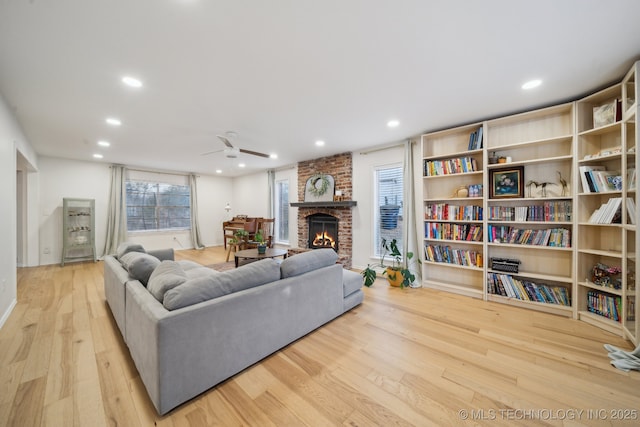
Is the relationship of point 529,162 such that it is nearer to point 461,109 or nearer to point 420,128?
point 461,109

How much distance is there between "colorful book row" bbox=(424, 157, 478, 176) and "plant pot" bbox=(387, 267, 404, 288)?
1.67 meters

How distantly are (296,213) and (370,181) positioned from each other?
89.6 inches

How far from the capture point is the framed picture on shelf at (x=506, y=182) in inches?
121

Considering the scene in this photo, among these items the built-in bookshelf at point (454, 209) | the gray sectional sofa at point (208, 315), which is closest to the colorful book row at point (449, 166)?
the built-in bookshelf at point (454, 209)

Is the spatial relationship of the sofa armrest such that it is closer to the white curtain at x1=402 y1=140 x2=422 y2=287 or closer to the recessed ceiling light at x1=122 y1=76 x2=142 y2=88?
the recessed ceiling light at x1=122 y1=76 x2=142 y2=88

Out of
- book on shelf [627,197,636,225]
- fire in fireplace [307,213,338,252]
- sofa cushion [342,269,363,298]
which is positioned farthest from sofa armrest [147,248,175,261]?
book on shelf [627,197,636,225]

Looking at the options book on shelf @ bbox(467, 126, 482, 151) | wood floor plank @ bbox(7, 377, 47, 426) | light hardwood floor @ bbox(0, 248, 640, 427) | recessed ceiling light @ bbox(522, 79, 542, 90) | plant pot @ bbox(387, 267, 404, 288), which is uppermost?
recessed ceiling light @ bbox(522, 79, 542, 90)

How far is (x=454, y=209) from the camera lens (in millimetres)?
3604

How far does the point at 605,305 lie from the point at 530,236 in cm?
92

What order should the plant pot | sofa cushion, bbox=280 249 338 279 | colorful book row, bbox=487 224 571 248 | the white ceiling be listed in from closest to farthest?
the white ceiling
sofa cushion, bbox=280 249 338 279
colorful book row, bbox=487 224 571 248
the plant pot

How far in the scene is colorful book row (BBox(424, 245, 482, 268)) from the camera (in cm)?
340

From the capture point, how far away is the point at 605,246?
2631 mm

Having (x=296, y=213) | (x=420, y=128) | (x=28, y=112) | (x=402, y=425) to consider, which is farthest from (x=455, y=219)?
(x=28, y=112)

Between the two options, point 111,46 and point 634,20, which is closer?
point 634,20
